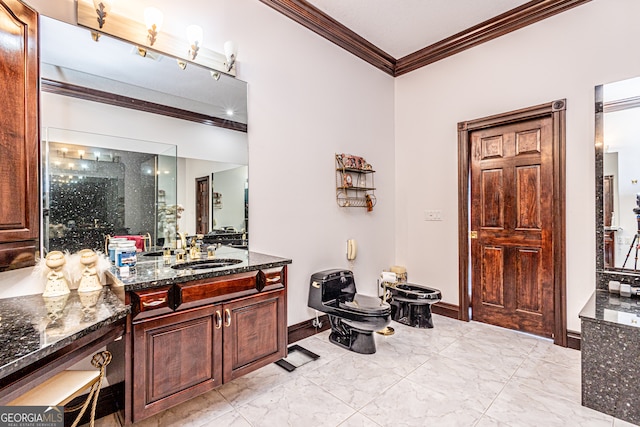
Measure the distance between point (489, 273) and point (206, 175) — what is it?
9.47ft

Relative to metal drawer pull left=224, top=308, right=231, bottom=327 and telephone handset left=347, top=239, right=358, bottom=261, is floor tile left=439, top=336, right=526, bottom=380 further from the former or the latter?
metal drawer pull left=224, top=308, right=231, bottom=327

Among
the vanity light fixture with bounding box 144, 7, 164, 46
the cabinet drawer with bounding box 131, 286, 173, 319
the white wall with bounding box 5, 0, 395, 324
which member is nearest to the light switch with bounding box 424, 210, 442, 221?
the white wall with bounding box 5, 0, 395, 324

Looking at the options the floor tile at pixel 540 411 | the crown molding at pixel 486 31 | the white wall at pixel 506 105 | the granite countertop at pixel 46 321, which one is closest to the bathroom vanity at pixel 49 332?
the granite countertop at pixel 46 321

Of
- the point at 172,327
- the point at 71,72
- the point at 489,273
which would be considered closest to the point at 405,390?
the point at 172,327

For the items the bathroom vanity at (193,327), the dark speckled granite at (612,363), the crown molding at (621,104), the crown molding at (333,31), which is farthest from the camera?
the crown molding at (333,31)

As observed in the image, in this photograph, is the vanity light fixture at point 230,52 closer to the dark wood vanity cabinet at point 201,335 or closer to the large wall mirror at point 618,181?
the dark wood vanity cabinet at point 201,335

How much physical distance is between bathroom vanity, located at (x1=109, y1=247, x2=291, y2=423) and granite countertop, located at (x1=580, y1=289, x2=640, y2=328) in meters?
1.96

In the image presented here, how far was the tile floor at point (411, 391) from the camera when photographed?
5.76 feet

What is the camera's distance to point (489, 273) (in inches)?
125

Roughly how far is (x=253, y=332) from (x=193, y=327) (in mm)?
396

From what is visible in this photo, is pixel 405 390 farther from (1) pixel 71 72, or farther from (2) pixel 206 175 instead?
(1) pixel 71 72

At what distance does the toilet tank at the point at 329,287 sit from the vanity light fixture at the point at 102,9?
2.34 m

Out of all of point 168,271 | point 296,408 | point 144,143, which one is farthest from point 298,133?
point 296,408

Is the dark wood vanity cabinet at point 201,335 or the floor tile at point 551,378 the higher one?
the dark wood vanity cabinet at point 201,335
